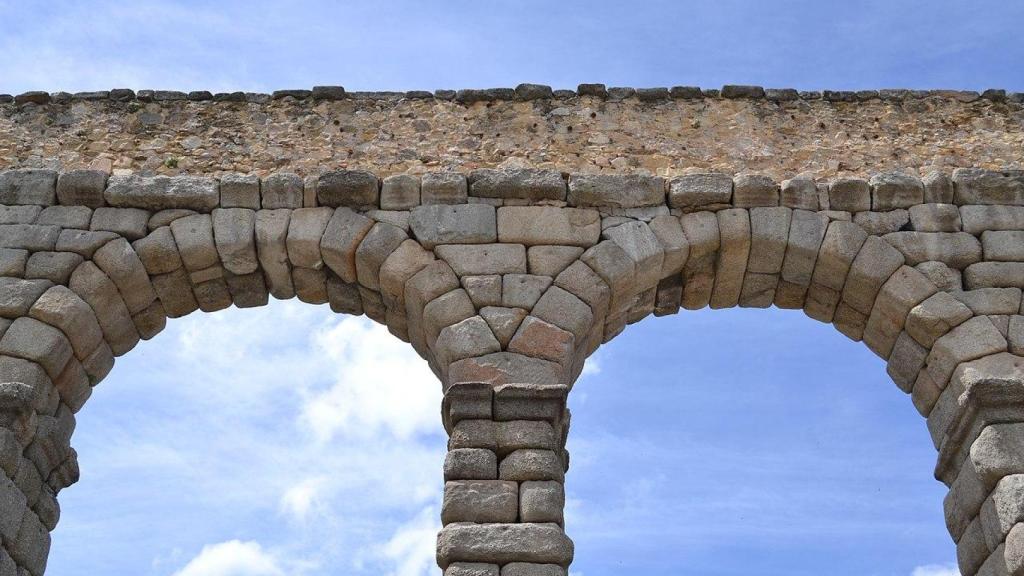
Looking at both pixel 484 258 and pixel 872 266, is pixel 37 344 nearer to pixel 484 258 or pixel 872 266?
pixel 484 258

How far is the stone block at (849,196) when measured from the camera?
884 cm

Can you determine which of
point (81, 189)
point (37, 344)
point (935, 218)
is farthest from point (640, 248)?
point (37, 344)

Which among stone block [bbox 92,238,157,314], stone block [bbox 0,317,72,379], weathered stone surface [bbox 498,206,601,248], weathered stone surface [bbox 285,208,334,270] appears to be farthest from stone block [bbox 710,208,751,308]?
stone block [bbox 0,317,72,379]

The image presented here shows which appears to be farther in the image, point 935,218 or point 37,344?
point 935,218

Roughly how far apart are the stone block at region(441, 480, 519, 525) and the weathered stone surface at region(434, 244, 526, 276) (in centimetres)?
158

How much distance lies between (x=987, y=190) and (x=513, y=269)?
3354 mm

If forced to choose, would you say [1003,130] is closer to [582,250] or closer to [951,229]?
[951,229]

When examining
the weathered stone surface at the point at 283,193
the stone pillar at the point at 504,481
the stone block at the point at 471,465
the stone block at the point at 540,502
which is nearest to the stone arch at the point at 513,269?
the weathered stone surface at the point at 283,193

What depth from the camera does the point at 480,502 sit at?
7.27 metres

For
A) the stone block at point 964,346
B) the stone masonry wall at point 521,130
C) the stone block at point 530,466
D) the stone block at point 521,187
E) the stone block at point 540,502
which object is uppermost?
the stone masonry wall at point 521,130

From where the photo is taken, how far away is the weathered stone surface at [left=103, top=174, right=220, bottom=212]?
8766mm

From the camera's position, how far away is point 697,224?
8.72m

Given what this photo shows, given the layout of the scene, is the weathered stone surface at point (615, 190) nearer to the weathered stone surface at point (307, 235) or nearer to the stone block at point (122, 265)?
the weathered stone surface at point (307, 235)

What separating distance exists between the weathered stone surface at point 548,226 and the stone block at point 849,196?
5.33ft
